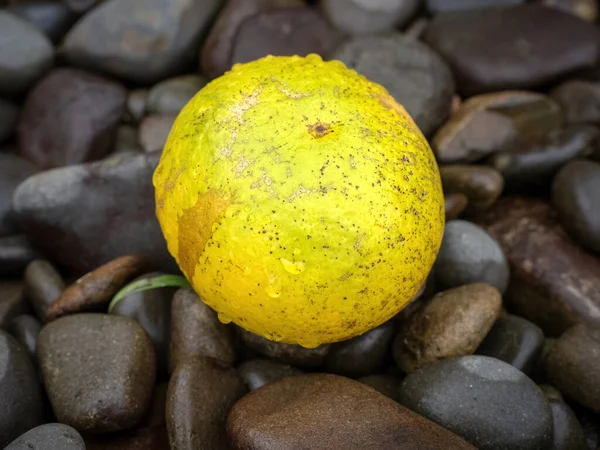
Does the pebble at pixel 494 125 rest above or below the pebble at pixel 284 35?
below

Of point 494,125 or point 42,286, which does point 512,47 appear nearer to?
point 494,125

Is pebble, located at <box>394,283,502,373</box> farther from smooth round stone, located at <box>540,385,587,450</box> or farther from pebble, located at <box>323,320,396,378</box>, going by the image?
smooth round stone, located at <box>540,385,587,450</box>

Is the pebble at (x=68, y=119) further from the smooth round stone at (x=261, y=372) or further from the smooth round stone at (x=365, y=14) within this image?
the smooth round stone at (x=261, y=372)

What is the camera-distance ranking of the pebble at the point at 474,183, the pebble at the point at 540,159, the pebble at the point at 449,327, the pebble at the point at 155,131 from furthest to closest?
the pebble at the point at 155,131, the pebble at the point at 540,159, the pebble at the point at 474,183, the pebble at the point at 449,327

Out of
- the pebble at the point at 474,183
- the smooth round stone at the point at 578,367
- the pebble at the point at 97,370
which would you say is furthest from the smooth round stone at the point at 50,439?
the pebble at the point at 474,183

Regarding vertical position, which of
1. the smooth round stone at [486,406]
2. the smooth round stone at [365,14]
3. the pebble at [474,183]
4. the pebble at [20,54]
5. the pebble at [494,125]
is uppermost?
the smooth round stone at [365,14]

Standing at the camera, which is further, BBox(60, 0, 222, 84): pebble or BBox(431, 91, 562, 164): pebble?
BBox(60, 0, 222, 84): pebble

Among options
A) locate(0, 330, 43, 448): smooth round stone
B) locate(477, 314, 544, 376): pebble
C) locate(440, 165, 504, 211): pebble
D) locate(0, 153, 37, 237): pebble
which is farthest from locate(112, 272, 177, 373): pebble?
locate(440, 165, 504, 211): pebble
